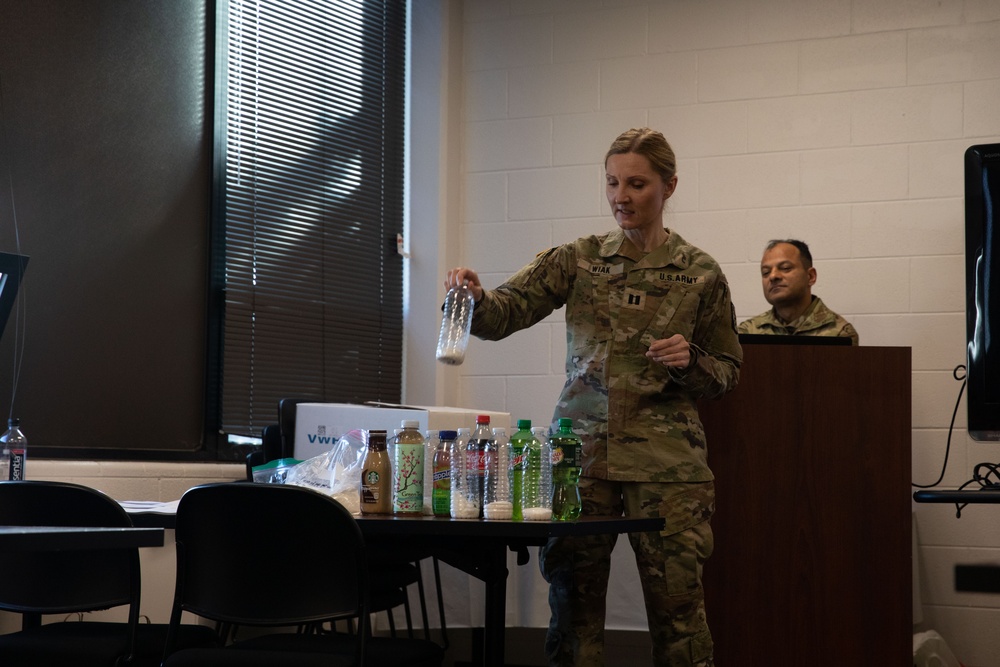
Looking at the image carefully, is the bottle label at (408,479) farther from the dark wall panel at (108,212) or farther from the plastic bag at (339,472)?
the dark wall panel at (108,212)

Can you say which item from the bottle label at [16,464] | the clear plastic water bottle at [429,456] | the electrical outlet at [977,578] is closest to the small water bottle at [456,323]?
the clear plastic water bottle at [429,456]

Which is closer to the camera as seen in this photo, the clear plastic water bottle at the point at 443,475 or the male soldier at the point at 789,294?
the clear plastic water bottle at the point at 443,475

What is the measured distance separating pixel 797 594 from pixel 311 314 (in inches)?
83.8

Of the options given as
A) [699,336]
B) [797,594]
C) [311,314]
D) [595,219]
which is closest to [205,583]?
[699,336]

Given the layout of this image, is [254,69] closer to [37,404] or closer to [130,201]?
[130,201]

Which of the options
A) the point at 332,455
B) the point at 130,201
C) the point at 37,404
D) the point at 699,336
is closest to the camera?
the point at 332,455

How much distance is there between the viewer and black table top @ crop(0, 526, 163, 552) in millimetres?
1138

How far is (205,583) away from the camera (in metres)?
1.88

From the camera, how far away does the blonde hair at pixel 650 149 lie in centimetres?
238

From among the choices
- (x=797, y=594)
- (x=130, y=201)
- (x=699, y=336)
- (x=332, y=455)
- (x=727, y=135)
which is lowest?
(x=797, y=594)

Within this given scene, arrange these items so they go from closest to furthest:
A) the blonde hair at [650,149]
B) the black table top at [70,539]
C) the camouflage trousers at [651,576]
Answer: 1. the black table top at [70,539]
2. the camouflage trousers at [651,576]
3. the blonde hair at [650,149]

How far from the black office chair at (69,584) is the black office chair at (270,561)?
0.18 m

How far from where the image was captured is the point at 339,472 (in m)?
2.19

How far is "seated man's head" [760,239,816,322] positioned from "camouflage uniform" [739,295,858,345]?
0.03 m
